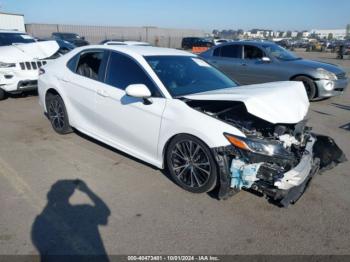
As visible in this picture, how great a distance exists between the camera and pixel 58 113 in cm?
559

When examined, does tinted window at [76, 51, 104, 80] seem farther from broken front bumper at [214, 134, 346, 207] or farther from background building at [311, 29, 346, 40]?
background building at [311, 29, 346, 40]

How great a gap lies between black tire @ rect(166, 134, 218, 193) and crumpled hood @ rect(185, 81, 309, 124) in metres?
0.54

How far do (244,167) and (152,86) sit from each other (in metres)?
1.52

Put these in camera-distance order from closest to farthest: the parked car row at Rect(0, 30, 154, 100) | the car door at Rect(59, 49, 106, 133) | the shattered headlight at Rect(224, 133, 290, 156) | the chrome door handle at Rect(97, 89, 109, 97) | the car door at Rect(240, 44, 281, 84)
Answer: the shattered headlight at Rect(224, 133, 290, 156) → the chrome door handle at Rect(97, 89, 109, 97) → the car door at Rect(59, 49, 106, 133) → the parked car row at Rect(0, 30, 154, 100) → the car door at Rect(240, 44, 281, 84)

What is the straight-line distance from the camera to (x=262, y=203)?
3600mm

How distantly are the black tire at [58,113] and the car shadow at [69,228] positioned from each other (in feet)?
6.22

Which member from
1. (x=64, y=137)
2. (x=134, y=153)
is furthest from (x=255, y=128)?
(x=64, y=137)

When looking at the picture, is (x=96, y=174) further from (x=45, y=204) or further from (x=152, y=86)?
(x=152, y=86)

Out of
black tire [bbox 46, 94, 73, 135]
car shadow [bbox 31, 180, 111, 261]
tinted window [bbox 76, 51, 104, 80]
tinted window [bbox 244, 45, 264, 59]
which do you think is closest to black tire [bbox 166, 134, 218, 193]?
car shadow [bbox 31, 180, 111, 261]

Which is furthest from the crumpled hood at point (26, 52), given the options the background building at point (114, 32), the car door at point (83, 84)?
the background building at point (114, 32)

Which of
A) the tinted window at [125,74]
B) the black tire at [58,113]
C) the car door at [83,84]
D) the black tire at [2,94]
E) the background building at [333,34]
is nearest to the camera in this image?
the tinted window at [125,74]

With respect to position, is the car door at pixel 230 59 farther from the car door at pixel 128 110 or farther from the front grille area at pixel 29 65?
the car door at pixel 128 110

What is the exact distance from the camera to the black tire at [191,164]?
3488mm

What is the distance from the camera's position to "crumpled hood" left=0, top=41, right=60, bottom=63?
A: 8078 mm
